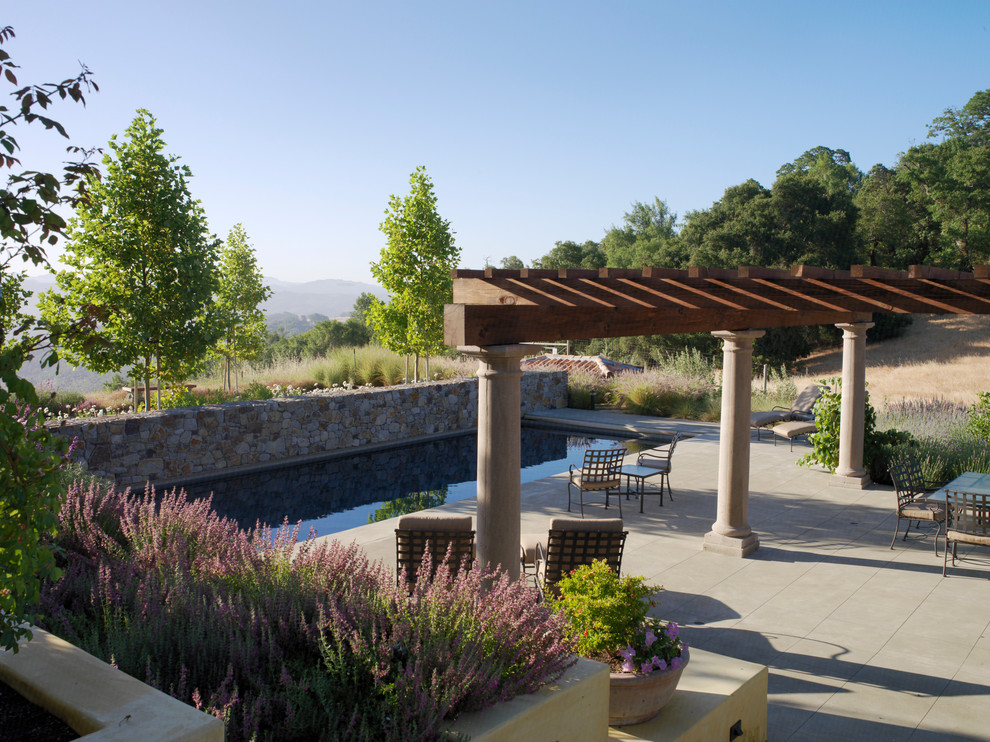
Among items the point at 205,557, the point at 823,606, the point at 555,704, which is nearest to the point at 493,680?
the point at 555,704

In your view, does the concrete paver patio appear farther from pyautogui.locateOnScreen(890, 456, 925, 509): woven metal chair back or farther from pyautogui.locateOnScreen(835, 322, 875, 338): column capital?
pyautogui.locateOnScreen(835, 322, 875, 338): column capital

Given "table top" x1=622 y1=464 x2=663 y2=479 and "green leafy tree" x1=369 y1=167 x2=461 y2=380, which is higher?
"green leafy tree" x1=369 y1=167 x2=461 y2=380

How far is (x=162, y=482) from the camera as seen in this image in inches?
484

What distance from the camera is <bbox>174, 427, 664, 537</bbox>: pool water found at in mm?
10898

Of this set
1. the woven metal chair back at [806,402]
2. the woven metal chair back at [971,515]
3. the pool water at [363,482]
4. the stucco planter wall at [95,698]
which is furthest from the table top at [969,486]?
the stucco planter wall at [95,698]

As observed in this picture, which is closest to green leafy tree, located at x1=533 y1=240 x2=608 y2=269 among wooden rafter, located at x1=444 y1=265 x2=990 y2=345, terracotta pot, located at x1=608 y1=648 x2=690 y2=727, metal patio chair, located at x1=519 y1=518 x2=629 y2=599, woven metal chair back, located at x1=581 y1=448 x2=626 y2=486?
woven metal chair back, located at x1=581 y1=448 x2=626 y2=486

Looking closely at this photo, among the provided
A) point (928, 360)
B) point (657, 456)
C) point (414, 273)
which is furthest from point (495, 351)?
point (928, 360)

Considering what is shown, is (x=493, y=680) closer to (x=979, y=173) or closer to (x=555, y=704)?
(x=555, y=704)

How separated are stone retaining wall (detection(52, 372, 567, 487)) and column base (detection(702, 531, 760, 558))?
7980 millimetres

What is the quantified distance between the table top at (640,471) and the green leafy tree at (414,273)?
29.1 ft

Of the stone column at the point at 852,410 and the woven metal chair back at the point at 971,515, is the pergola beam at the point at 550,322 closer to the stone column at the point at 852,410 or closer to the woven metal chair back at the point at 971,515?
the woven metal chair back at the point at 971,515

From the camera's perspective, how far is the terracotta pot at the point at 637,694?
3787 millimetres

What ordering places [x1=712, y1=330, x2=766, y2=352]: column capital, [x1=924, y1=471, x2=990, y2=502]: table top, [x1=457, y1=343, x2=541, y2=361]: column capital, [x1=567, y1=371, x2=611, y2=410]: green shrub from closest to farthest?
[x1=457, y1=343, x2=541, y2=361]: column capital → [x1=924, y1=471, x2=990, y2=502]: table top → [x1=712, y1=330, x2=766, y2=352]: column capital → [x1=567, y1=371, x2=611, y2=410]: green shrub

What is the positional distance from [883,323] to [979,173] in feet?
31.3
